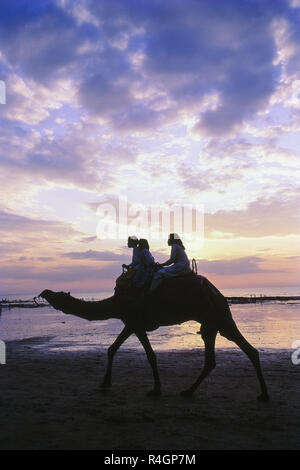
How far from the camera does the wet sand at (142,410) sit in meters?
4.93

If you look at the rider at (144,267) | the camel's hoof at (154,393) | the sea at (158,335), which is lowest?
the sea at (158,335)

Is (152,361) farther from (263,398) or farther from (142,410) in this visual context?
(263,398)

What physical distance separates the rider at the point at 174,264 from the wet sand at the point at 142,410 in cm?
248

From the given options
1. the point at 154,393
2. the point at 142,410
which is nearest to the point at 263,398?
the point at 154,393

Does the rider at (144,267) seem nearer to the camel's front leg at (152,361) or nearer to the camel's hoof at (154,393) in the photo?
the camel's front leg at (152,361)

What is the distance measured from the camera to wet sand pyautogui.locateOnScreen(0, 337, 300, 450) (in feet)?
Answer: 16.2

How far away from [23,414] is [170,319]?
345cm

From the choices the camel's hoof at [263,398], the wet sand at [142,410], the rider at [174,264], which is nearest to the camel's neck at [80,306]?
the rider at [174,264]

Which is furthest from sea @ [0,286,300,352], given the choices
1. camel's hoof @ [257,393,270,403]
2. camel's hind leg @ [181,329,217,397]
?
camel's hoof @ [257,393,270,403]

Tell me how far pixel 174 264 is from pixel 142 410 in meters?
3.24

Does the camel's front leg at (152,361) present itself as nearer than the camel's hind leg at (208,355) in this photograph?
Yes
